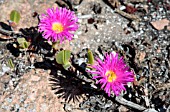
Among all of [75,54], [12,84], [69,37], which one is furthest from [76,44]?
[12,84]

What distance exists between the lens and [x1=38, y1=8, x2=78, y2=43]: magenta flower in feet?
6.73

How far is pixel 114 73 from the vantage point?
196cm

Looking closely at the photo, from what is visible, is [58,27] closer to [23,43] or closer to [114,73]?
[23,43]

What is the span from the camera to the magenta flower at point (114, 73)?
186 centimetres

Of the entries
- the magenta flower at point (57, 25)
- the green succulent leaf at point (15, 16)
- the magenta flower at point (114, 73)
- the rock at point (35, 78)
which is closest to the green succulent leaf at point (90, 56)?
the magenta flower at point (114, 73)

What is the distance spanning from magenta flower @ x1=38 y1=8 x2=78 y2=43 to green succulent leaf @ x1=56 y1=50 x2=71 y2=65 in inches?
4.1

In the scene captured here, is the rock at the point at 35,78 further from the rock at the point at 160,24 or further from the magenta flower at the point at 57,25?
the rock at the point at 160,24

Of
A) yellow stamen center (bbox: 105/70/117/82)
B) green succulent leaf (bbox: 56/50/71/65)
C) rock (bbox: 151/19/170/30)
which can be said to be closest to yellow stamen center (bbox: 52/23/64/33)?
green succulent leaf (bbox: 56/50/71/65)

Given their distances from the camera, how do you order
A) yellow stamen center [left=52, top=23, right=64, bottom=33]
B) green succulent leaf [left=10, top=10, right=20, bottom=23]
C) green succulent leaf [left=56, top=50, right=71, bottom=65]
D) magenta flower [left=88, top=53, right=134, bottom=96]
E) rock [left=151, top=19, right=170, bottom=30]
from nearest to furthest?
magenta flower [left=88, top=53, right=134, bottom=96] → green succulent leaf [left=56, top=50, right=71, bottom=65] → yellow stamen center [left=52, top=23, right=64, bottom=33] → green succulent leaf [left=10, top=10, right=20, bottom=23] → rock [left=151, top=19, right=170, bottom=30]

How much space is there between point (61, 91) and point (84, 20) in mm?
601

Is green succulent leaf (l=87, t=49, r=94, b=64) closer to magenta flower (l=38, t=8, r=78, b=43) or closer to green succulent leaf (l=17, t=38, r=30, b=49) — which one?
magenta flower (l=38, t=8, r=78, b=43)

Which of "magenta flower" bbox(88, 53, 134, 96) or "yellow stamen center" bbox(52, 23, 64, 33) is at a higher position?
"yellow stamen center" bbox(52, 23, 64, 33)

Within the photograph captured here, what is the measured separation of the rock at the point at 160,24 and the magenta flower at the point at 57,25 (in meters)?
0.62

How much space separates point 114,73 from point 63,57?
31 centimetres
